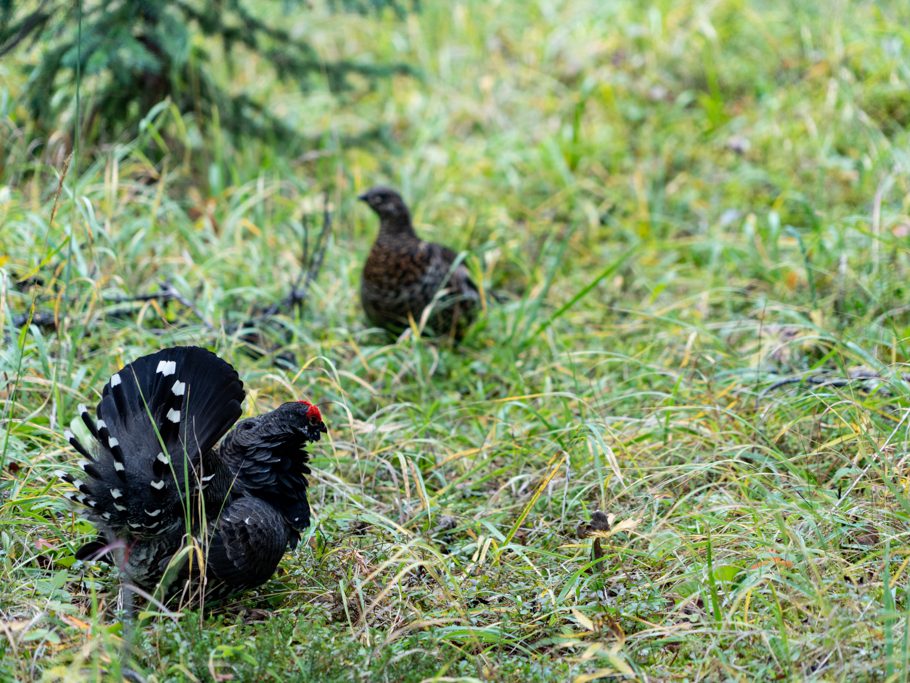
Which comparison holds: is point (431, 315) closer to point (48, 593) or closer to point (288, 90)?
point (48, 593)

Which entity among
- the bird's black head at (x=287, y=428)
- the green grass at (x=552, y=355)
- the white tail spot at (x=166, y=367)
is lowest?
the green grass at (x=552, y=355)

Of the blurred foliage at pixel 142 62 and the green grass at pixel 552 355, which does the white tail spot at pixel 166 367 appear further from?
the blurred foliage at pixel 142 62

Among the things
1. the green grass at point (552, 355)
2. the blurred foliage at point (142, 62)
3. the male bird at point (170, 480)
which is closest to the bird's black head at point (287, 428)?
the male bird at point (170, 480)

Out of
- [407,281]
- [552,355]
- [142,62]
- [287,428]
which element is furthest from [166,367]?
[142,62]

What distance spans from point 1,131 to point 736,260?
418 cm

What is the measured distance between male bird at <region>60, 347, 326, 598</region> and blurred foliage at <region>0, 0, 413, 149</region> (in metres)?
2.37

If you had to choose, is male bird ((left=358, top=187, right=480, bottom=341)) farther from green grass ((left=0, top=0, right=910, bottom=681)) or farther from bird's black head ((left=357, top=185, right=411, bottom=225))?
green grass ((left=0, top=0, right=910, bottom=681))

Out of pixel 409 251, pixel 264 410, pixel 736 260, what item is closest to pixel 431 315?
pixel 409 251

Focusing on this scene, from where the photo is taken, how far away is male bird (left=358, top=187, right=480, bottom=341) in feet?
15.6

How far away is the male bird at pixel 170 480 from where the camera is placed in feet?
8.93

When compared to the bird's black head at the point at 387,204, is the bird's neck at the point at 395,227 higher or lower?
→ lower

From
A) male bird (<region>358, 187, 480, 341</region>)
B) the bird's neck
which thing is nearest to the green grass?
male bird (<region>358, 187, 480, 341</region>)

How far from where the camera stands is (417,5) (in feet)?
18.8

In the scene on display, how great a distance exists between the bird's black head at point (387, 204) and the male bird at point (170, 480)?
89.5 inches
